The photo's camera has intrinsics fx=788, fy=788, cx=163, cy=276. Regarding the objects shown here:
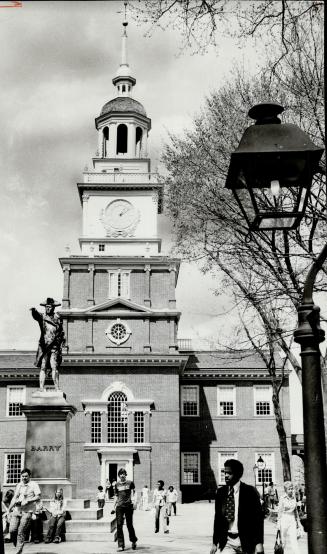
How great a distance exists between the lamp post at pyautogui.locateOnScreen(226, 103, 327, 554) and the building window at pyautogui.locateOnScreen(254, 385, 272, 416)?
147ft

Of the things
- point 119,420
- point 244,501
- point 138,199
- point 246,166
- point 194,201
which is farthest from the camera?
point 138,199

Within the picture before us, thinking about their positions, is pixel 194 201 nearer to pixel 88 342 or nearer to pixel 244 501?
pixel 244 501

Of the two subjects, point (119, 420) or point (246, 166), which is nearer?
point (246, 166)

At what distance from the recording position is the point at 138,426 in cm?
4566

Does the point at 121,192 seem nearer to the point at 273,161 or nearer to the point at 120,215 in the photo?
the point at 120,215

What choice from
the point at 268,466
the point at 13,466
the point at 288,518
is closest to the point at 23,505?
the point at 288,518

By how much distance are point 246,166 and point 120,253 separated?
140 ft

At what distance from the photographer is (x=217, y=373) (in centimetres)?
5006

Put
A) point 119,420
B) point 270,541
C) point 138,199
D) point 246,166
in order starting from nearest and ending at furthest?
point 246,166, point 270,541, point 119,420, point 138,199

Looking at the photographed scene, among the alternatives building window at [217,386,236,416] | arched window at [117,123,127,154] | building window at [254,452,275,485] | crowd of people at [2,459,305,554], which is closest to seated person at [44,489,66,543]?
crowd of people at [2,459,305,554]

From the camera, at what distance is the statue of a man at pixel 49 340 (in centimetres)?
2089

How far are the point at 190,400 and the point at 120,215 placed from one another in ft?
41.2

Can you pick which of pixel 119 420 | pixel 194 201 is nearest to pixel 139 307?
pixel 119 420

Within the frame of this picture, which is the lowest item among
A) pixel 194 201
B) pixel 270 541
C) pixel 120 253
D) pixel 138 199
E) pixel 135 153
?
pixel 270 541
